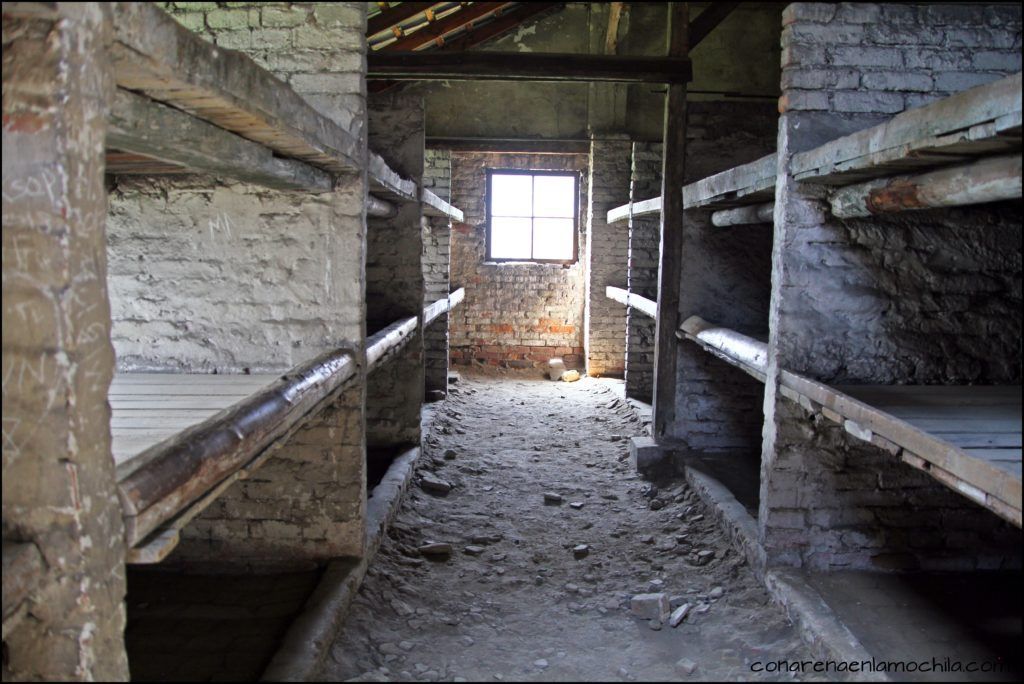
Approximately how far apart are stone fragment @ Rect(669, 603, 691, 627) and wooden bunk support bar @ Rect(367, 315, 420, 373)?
6.78 ft

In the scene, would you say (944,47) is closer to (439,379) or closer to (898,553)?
(898,553)

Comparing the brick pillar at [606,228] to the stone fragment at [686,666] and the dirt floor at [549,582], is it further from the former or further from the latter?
the stone fragment at [686,666]

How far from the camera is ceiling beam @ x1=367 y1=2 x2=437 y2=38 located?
6719mm

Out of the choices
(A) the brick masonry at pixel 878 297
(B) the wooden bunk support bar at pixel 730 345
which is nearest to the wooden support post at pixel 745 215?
(B) the wooden bunk support bar at pixel 730 345

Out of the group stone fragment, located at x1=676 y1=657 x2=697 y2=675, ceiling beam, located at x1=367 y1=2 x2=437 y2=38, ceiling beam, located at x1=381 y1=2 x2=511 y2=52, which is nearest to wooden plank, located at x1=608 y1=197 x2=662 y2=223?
ceiling beam, located at x1=381 y1=2 x2=511 y2=52

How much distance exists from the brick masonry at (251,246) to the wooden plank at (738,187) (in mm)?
2120

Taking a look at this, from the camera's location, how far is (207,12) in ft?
12.0

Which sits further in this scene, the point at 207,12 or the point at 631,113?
the point at 631,113

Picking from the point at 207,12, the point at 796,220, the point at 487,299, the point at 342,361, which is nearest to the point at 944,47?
the point at 796,220

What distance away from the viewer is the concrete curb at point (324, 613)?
9.32ft

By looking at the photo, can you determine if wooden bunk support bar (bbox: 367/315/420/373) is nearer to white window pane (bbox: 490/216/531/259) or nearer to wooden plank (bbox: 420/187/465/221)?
wooden plank (bbox: 420/187/465/221)

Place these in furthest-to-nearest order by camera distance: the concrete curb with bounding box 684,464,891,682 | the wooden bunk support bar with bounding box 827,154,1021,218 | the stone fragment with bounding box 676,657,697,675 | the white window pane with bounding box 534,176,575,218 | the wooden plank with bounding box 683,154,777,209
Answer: the white window pane with bounding box 534,176,575,218, the wooden plank with bounding box 683,154,777,209, the stone fragment with bounding box 676,657,697,675, the concrete curb with bounding box 684,464,891,682, the wooden bunk support bar with bounding box 827,154,1021,218

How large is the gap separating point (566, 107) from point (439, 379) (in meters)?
3.85

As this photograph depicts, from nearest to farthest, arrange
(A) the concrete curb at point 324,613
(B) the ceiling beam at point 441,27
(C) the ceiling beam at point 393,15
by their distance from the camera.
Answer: (A) the concrete curb at point 324,613 < (C) the ceiling beam at point 393,15 < (B) the ceiling beam at point 441,27
